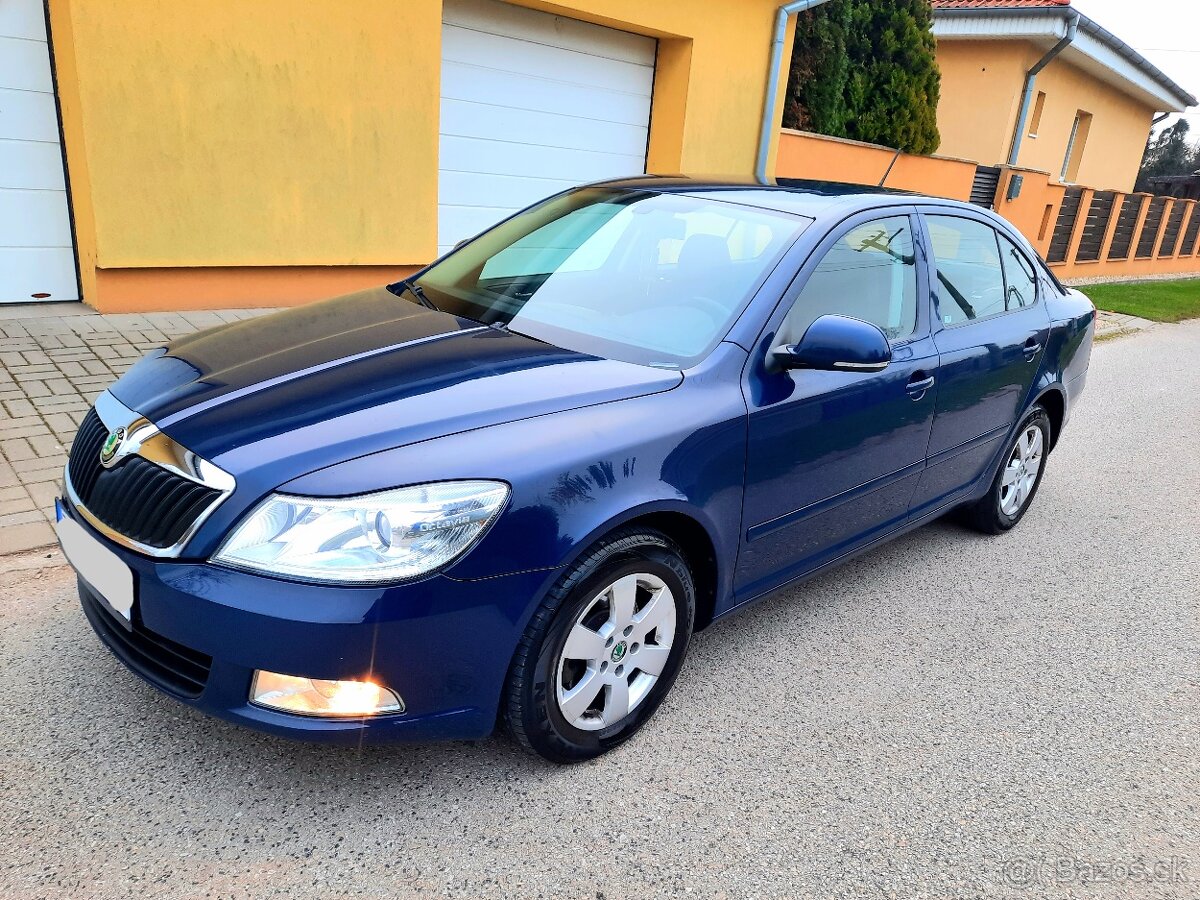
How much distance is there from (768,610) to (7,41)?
596 centimetres

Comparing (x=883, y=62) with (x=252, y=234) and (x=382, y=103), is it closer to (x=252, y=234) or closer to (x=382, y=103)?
(x=382, y=103)

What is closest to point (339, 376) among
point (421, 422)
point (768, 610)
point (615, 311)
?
point (421, 422)

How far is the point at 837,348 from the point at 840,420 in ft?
1.22

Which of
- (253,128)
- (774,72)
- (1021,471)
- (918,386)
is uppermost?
(774,72)

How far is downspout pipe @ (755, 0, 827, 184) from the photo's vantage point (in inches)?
388

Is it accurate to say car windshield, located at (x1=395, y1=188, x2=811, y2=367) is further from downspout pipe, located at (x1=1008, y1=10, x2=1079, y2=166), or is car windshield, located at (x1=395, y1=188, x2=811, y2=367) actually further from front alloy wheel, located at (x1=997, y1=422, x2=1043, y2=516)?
downspout pipe, located at (x1=1008, y1=10, x2=1079, y2=166)

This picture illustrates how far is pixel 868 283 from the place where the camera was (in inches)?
134

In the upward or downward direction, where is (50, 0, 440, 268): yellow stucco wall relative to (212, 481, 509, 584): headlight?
upward

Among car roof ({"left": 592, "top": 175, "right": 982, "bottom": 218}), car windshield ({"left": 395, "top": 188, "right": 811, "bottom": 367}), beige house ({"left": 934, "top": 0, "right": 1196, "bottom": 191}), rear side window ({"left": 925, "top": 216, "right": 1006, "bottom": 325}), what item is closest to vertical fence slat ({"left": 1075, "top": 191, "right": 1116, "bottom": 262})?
beige house ({"left": 934, "top": 0, "right": 1196, "bottom": 191})

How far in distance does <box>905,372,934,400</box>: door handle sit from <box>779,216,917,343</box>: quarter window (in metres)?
0.18

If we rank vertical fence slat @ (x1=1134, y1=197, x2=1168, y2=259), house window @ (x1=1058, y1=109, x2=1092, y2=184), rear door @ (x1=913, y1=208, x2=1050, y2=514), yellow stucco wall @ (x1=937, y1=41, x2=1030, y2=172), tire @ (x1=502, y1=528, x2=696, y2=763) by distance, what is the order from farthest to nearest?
house window @ (x1=1058, y1=109, x2=1092, y2=184) < vertical fence slat @ (x1=1134, y1=197, x2=1168, y2=259) < yellow stucco wall @ (x1=937, y1=41, x2=1030, y2=172) < rear door @ (x1=913, y1=208, x2=1050, y2=514) < tire @ (x1=502, y1=528, x2=696, y2=763)

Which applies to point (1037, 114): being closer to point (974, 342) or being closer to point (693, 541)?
point (974, 342)

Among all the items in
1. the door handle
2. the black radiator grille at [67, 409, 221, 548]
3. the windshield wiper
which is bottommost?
the black radiator grille at [67, 409, 221, 548]

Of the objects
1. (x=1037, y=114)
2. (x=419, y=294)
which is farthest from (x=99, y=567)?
(x=1037, y=114)
